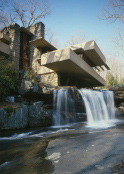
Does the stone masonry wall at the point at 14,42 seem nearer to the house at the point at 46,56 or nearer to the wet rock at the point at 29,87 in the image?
the house at the point at 46,56

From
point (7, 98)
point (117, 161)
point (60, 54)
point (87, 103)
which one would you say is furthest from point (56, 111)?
point (117, 161)

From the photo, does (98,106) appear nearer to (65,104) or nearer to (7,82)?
(65,104)

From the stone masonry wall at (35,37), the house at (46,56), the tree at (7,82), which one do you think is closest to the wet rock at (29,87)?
the tree at (7,82)

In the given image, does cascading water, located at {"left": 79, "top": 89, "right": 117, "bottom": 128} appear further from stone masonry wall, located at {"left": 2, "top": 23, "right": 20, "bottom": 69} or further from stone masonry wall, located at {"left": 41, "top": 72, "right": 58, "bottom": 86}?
stone masonry wall, located at {"left": 2, "top": 23, "right": 20, "bottom": 69}

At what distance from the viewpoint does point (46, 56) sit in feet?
39.8

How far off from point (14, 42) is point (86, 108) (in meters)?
13.3

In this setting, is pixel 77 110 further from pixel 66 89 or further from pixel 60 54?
pixel 60 54

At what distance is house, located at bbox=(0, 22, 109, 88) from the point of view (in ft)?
39.0

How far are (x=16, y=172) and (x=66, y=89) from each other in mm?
7223

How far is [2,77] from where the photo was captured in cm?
773

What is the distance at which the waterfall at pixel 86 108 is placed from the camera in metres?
8.30

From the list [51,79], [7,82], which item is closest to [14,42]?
[51,79]

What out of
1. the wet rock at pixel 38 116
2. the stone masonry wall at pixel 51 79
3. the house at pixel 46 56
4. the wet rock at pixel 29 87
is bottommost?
the wet rock at pixel 38 116

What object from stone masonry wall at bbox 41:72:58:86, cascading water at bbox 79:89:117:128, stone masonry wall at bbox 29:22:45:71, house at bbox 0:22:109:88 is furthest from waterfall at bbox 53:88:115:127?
stone masonry wall at bbox 29:22:45:71
